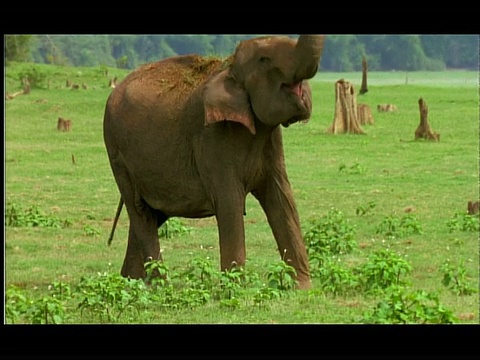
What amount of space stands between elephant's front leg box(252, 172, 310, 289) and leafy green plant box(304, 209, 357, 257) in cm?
117

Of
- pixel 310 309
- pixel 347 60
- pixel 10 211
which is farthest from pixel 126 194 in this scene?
pixel 347 60

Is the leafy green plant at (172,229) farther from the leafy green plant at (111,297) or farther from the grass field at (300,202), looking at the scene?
the leafy green plant at (111,297)

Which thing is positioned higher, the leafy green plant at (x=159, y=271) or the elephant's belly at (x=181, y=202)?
the elephant's belly at (x=181, y=202)

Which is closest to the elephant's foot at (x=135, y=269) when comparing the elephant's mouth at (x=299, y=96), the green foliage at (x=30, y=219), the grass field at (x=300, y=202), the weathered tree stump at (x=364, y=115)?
the grass field at (x=300, y=202)

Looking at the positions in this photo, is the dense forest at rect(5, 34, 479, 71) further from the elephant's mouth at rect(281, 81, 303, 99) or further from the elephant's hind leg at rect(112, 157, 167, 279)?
the elephant's mouth at rect(281, 81, 303, 99)

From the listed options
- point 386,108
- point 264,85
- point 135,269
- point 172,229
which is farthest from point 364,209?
point 386,108

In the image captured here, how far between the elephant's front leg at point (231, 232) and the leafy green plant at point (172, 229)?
11.6 ft

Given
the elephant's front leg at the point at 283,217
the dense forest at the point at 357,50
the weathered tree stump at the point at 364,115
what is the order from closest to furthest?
the elephant's front leg at the point at 283,217
the weathered tree stump at the point at 364,115
the dense forest at the point at 357,50

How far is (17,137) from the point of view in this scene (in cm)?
2645

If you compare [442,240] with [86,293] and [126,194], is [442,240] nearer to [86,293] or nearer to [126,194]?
[126,194]

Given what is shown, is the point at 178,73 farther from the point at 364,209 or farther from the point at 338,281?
the point at 364,209

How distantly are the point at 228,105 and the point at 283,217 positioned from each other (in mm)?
1225

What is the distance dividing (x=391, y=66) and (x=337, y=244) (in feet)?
120

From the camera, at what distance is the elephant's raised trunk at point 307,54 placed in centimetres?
898
